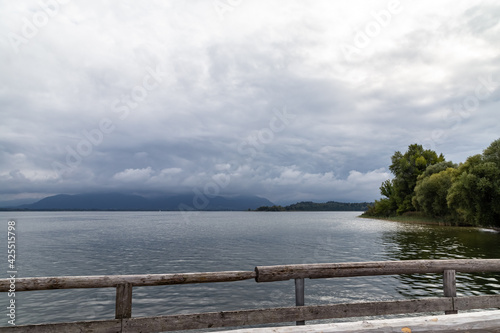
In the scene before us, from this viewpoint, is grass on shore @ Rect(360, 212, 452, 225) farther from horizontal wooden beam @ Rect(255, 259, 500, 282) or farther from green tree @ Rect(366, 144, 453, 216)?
horizontal wooden beam @ Rect(255, 259, 500, 282)

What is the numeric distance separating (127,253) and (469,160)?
64746 mm

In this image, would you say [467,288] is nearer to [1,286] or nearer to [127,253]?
[1,286]

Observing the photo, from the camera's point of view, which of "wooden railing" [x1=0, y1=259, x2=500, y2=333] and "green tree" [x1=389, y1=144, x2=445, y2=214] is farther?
"green tree" [x1=389, y1=144, x2=445, y2=214]

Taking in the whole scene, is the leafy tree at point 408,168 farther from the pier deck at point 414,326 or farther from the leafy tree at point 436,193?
the pier deck at point 414,326

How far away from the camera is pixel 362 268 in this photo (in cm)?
582

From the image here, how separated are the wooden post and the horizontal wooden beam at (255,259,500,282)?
2116 millimetres

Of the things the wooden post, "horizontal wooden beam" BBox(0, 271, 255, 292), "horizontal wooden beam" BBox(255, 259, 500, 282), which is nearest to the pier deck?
"horizontal wooden beam" BBox(255, 259, 500, 282)

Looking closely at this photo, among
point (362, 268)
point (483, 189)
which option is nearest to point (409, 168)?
point (483, 189)

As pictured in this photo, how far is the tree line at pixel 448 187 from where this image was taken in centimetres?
5444

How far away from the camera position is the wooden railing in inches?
197

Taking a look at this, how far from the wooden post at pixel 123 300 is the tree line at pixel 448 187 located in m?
62.2

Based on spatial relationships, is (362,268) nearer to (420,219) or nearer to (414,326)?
(414,326)

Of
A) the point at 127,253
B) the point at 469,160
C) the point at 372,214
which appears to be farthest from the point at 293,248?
the point at 372,214

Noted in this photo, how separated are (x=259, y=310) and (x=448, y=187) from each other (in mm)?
86478
